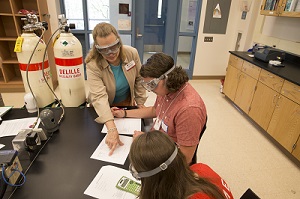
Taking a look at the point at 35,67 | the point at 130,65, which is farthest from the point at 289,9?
→ the point at 35,67

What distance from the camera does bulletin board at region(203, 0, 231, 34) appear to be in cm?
396

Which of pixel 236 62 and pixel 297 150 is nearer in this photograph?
pixel 297 150

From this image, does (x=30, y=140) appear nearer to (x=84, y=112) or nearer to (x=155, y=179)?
(x=84, y=112)

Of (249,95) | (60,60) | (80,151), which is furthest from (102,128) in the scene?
(249,95)

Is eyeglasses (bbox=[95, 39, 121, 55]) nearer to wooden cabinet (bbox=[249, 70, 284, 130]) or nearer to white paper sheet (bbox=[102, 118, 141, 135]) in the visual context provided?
white paper sheet (bbox=[102, 118, 141, 135])

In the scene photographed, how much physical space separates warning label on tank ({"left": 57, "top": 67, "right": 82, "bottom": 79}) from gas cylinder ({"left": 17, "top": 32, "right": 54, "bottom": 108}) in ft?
0.48

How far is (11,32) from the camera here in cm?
350

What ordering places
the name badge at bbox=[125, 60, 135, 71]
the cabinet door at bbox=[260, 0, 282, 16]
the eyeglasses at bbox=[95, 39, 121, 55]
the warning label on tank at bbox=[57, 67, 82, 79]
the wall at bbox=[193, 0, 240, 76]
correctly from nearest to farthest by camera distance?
the eyeglasses at bbox=[95, 39, 121, 55] < the warning label on tank at bbox=[57, 67, 82, 79] < the name badge at bbox=[125, 60, 135, 71] < the cabinet door at bbox=[260, 0, 282, 16] < the wall at bbox=[193, 0, 240, 76]

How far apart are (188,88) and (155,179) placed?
681mm

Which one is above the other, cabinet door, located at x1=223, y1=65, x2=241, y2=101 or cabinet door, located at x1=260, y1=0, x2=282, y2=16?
cabinet door, located at x1=260, y1=0, x2=282, y2=16

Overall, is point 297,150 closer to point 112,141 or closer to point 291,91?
point 291,91

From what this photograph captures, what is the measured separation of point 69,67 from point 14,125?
1.76 feet

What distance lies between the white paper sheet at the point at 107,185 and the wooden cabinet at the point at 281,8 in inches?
110

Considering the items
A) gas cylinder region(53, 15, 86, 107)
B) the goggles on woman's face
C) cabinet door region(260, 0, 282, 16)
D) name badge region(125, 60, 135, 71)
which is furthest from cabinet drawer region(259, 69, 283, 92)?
gas cylinder region(53, 15, 86, 107)
